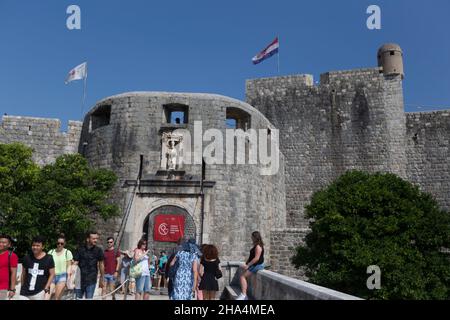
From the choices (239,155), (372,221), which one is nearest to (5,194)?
(239,155)

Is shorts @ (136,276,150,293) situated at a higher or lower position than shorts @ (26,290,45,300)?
lower

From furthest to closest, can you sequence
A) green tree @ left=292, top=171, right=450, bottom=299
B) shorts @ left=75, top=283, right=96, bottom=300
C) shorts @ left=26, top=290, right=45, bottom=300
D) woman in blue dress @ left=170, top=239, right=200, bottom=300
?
green tree @ left=292, top=171, right=450, bottom=299 < shorts @ left=75, top=283, right=96, bottom=300 < woman in blue dress @ left=170, top=239, right=200, bottom=300 < shorts @ left=26, top=290, right=45, bottom=300

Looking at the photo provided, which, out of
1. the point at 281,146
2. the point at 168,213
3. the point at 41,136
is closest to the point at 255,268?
the point at 168,213

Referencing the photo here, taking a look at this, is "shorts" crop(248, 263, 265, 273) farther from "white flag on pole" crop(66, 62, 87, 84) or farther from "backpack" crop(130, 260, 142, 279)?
"white flag on pole" crop(66, 62, 87, 84)

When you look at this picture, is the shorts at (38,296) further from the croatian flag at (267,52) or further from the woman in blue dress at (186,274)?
the croatian flag at (267,52)

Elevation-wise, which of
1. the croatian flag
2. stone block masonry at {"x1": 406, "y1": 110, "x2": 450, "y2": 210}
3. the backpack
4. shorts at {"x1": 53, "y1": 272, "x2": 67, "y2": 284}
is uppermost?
the croatian flag

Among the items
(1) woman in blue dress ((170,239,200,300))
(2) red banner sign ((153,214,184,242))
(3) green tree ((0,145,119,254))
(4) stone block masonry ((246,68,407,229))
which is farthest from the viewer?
(4) stone block masonry ((246,68,407,229))

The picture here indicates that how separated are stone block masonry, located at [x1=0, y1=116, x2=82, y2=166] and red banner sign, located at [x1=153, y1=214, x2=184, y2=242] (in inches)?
325

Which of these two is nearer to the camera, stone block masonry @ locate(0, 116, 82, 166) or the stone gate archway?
the stone gate archway

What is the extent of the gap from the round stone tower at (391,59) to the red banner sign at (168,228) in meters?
14.8

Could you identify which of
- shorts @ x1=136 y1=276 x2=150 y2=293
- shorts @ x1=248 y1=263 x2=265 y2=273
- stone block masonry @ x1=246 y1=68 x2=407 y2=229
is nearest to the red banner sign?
shorts @ x1=136 y1=276 x2=150 y2=293

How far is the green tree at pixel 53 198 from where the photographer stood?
12757mm

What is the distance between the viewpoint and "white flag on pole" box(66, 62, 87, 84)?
66.2ft

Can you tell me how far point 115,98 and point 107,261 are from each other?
31.7 ft
